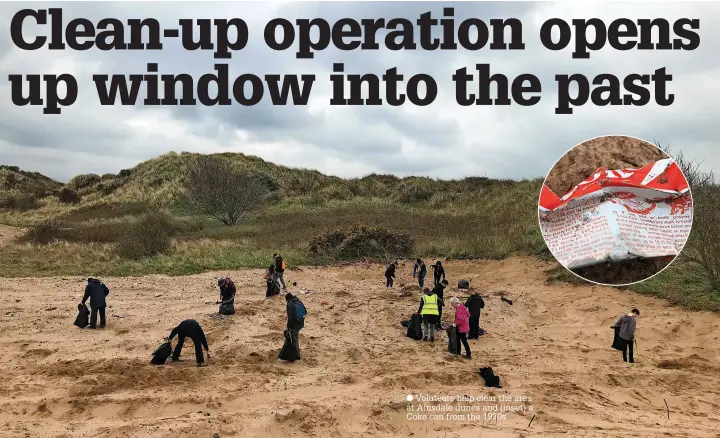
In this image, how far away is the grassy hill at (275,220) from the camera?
70.9 ft

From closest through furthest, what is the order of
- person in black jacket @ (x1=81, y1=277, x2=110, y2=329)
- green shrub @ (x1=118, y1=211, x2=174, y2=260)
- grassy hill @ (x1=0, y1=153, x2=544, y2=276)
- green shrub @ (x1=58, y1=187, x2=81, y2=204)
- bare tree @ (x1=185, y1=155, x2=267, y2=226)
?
person in black jacket @ (x1=81, y1=277, x2=110, y2=329)
grassy hill @ (x1=0, y1=153, x2=544, y2=276)
green shrub @ (x1=118, y1=211, x2=174, y2=260)
bare tree @ (x1=185, y1=155, x2=267, y2=226)
green shrub @ (x1=58, y1=187, x2=81, y2=204)

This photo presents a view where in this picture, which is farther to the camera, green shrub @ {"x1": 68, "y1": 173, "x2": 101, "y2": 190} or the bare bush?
green shrub @ {"x1": 68, "y1": 173, "x2": 101, "y2": 190}

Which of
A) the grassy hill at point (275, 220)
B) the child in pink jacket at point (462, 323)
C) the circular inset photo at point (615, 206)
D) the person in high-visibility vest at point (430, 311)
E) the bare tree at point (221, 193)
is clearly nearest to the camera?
the circular inset photo at point (615, 206)

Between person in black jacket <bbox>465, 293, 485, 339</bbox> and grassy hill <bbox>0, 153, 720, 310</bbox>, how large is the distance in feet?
19.1

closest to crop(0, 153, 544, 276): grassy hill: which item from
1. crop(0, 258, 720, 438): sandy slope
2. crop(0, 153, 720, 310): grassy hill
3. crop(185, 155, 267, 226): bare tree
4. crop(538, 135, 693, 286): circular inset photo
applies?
crop(0, 153, 720, 310): grassy hill

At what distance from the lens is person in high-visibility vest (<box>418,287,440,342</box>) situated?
12180 mm

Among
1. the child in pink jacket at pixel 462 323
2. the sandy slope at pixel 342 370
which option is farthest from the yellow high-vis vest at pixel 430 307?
the child in pink jacket at pixel 462 323

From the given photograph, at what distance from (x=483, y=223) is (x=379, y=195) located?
24764 millimetres

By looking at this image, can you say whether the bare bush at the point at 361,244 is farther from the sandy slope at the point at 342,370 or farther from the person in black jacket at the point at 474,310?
the person in black jacket at the point at 474,310

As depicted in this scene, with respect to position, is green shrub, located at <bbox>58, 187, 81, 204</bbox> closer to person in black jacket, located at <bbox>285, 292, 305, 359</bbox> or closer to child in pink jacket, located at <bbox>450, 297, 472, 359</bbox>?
person in black jacket, located at <bbox>285, 292, 305, 359</bbox>

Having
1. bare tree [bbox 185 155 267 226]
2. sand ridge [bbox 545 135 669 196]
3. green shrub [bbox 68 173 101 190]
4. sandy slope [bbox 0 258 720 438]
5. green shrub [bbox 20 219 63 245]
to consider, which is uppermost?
green shrub [bbox 68 173 101 190]

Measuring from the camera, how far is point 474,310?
12.6 m

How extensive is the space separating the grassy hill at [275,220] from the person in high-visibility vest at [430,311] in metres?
6.97

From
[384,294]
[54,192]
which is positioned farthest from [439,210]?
[54,192]
